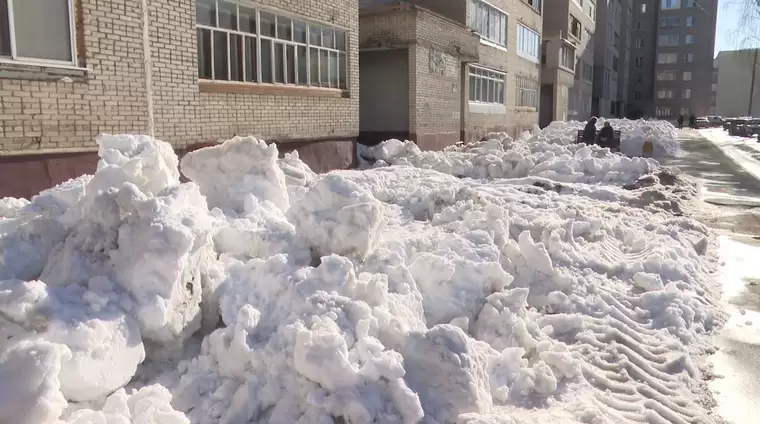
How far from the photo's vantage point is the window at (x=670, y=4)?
7719 centimetres

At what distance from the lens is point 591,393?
3.77m

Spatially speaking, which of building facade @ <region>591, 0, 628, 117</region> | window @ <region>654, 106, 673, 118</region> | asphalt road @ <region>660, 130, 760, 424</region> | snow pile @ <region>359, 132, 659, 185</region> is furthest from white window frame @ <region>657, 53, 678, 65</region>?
asphalt road @ <region>660, 130, 760, 424</region>

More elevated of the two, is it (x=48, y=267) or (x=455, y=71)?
(x=455, y=71)

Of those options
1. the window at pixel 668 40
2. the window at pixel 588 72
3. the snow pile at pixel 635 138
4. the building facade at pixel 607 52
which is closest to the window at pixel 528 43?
the snow pile at pixel 635 138

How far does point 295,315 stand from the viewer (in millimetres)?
3373

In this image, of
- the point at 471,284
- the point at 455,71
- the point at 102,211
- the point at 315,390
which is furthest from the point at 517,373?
the point at 455,71

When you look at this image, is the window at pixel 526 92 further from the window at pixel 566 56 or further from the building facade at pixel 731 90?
the building facade at pixel 731 90

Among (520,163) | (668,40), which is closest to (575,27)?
(520,163)

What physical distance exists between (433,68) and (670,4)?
74614 mm

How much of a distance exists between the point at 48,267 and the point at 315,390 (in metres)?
1.70

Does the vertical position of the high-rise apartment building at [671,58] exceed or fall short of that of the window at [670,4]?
it falls short

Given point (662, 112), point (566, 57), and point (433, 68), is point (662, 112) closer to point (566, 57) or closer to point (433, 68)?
point (566, 57)

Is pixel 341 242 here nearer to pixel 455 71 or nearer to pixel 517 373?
pixel 517 373

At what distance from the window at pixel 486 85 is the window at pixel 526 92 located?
2377 millimetres
